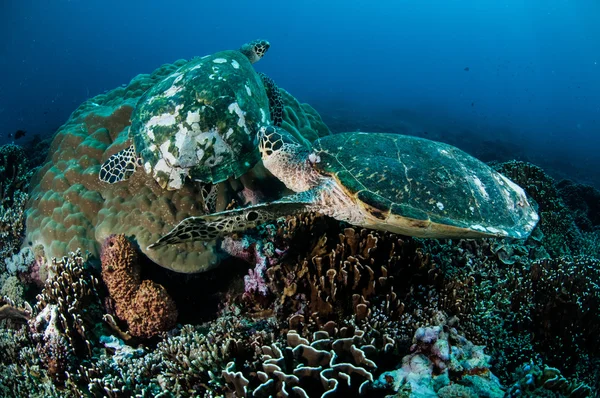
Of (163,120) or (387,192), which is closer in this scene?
(387,192)

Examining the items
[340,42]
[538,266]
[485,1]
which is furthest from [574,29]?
[538,266]

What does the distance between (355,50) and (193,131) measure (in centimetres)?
12878

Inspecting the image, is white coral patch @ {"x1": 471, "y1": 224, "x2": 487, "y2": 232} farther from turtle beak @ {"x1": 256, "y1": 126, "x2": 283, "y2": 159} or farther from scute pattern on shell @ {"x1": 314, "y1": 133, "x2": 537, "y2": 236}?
turtle beak @ {"x1": 256, "y1": 126, "x2": 283, "y2": 159}

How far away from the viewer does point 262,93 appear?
4.82 m

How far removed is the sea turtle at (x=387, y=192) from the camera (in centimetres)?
289

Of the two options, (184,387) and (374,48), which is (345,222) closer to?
(184,387)

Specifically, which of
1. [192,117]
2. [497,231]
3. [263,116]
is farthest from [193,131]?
[497,231]

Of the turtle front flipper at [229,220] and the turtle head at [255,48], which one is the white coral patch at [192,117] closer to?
the turtle front flipper at [229,220]

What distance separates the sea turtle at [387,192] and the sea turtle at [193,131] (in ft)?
1.54

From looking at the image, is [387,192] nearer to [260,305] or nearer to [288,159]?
[288,159]

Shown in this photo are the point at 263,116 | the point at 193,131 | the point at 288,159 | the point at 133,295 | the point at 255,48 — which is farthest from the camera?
the point at 255,48

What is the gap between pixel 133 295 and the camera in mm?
3197

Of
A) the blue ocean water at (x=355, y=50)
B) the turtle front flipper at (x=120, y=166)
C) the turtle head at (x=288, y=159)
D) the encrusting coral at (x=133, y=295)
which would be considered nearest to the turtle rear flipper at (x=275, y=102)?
the turtle head at (x=288, y=159)

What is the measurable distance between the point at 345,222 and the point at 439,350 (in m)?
1.83
